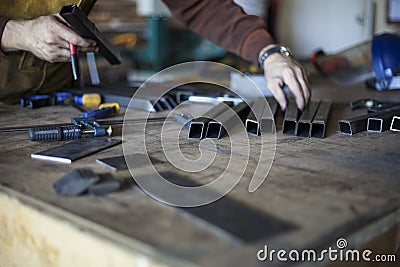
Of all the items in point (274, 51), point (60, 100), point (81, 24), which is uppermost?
point (81, 24)

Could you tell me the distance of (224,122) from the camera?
1086 mm

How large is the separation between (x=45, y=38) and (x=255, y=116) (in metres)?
0.50

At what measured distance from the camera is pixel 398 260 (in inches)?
32.6

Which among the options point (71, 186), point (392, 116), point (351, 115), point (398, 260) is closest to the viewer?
point (71, 186)

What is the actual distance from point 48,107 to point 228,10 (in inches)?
25.8

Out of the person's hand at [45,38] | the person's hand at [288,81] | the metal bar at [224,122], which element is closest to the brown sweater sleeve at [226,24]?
the person's hand at [288,81]

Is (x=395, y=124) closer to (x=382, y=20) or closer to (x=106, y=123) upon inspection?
(x=106, y=123)

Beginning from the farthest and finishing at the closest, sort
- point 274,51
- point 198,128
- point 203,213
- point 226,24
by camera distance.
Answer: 1. point 226,24
2. point 274,51
3. point 198,128
4. point 203,213

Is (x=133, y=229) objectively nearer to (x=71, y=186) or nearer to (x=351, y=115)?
(x=71, y=186)

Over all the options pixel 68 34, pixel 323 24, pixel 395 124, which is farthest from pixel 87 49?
pixel 323 24

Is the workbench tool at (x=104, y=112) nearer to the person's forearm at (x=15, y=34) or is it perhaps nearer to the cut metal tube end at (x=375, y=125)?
the person's forearm at (x=15, y=34)

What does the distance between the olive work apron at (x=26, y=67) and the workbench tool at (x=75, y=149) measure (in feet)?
1.49

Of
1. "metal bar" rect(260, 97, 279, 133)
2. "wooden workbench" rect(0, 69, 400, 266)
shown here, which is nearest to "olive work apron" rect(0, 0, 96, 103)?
"wooden workbench" rect(0, 69, 400, 266)

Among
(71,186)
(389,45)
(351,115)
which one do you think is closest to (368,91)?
(389,45)
